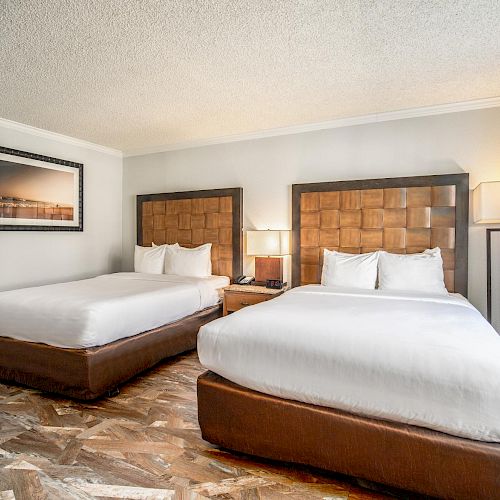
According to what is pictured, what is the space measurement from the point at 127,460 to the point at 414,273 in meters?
2.70

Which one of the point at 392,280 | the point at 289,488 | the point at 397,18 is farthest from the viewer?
the point at 392,280

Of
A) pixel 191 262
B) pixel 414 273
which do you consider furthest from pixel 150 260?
pixel 414 273

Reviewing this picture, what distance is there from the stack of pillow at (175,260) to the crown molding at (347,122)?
56.2 inches

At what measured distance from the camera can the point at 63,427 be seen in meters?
2.29

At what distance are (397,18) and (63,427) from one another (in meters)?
3.33

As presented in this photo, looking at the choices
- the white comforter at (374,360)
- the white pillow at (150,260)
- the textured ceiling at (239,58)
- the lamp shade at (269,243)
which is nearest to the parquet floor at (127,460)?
Result: the white comforter at (374,360)

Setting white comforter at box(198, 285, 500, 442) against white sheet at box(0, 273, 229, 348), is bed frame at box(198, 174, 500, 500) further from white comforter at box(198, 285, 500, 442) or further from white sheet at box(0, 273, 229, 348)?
white sheet at box(0, 273, 229, 348)

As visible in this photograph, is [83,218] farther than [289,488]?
Yes

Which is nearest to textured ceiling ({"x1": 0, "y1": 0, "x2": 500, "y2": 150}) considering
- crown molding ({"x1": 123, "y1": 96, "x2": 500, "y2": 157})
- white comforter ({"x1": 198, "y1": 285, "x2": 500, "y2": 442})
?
crown molding ({"x1": 123, "y1": 96, "x2": 500, "y2": 157})

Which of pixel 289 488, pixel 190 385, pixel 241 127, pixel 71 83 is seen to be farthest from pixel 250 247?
pixel 289 488

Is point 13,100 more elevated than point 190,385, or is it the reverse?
point 13,100

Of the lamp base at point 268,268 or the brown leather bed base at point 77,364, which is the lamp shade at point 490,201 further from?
the brown leather bed base at point 77,364

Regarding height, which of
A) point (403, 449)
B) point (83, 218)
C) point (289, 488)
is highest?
point (83, 218)

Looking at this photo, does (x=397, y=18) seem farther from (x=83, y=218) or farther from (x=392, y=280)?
(x=83, y=218)
